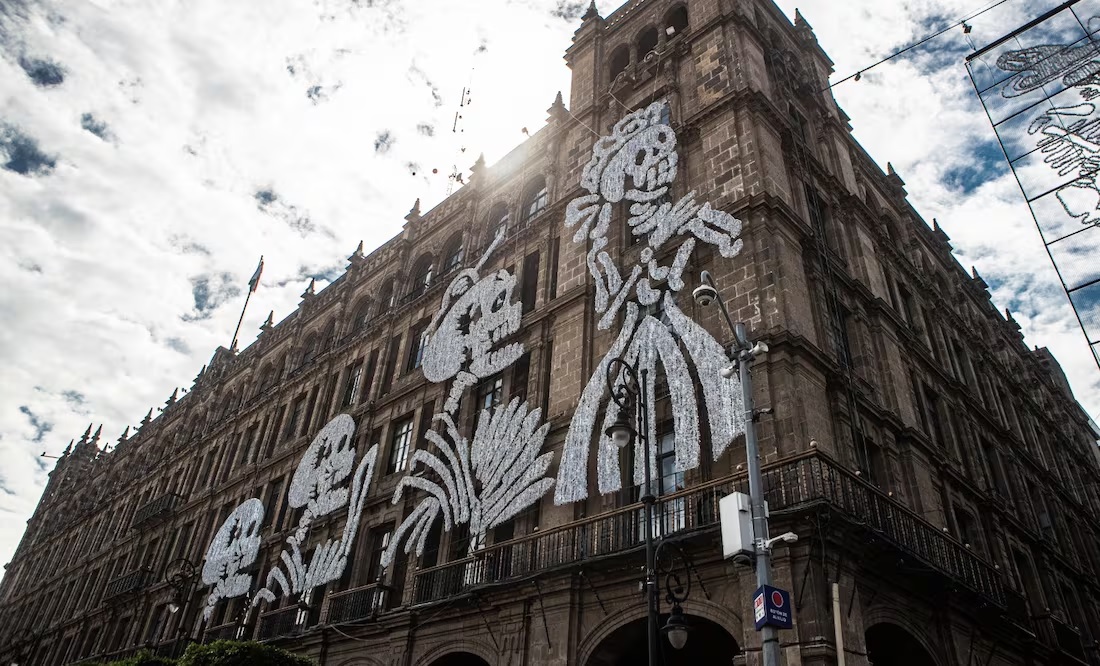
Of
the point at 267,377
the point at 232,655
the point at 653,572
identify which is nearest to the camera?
the point at 653,572

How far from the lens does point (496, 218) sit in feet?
96.1

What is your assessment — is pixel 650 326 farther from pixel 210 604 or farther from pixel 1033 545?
pixel 210 604

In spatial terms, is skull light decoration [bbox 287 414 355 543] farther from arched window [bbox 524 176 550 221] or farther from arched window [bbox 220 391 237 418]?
arched window [bbox 220 391 237 418]

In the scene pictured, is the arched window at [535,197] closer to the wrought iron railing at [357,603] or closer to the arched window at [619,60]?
the arched window at [619,60]

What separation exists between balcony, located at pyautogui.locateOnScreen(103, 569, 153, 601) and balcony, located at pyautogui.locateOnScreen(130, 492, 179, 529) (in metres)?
2.73

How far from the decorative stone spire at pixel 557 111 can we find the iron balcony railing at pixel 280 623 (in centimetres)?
1957

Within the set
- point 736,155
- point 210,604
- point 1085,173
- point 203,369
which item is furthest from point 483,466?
point 203,369

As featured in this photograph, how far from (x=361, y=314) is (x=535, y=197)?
12.1m

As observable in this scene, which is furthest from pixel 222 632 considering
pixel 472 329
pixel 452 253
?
pixel 452 253

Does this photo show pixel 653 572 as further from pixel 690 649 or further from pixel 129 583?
pixel 129 583

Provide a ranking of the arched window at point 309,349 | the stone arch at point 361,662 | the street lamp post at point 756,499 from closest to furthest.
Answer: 1. the street lamp post at point 756,499
2. the stone arch at point 361,662
3. the arched window at point 309,349

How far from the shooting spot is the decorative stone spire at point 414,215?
112 ft

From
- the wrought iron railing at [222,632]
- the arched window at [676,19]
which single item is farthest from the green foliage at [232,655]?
the arched window at [676,19]

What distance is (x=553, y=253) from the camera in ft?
→ 79.9
